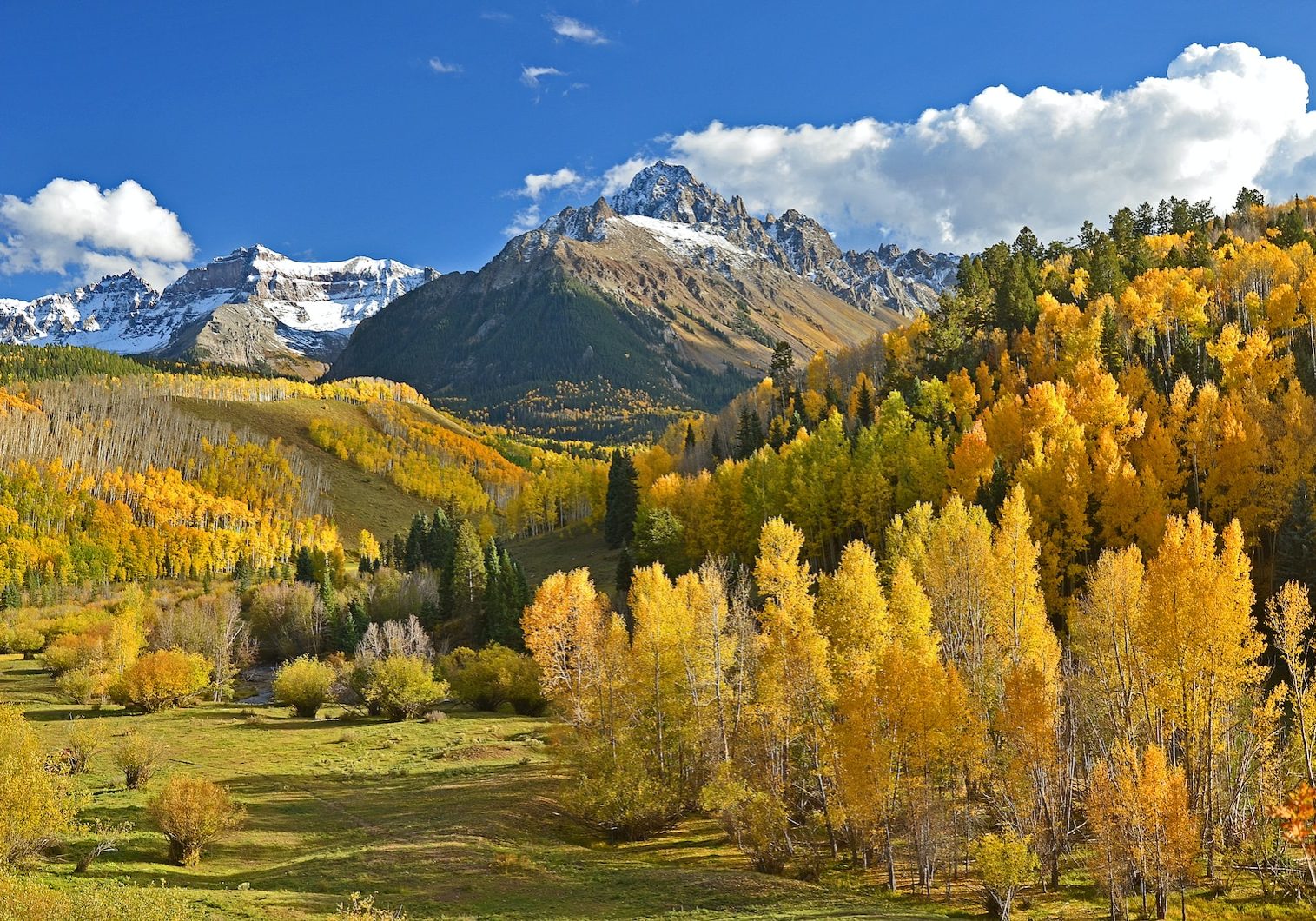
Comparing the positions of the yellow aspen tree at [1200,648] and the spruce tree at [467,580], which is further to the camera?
the spruce tree at [467,580]

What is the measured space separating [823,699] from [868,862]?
354 inches

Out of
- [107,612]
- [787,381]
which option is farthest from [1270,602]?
[107,612]

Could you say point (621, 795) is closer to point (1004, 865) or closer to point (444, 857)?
point (444, 857)

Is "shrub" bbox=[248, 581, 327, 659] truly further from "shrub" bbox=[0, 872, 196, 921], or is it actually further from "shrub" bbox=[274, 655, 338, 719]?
"shrub" bbox=[0, 872, 196, 921]

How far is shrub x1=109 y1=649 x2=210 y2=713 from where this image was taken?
258 ft

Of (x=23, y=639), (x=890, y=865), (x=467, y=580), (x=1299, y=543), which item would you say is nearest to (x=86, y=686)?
(x=467, y=580)

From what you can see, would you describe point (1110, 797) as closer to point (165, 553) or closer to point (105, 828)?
point (105, 828)

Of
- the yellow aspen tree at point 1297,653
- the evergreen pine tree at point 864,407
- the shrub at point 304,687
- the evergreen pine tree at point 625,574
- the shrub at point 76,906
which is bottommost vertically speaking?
the shrub at point 304,687

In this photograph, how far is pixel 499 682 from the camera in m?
81.7

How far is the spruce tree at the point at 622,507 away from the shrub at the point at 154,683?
64945 millimetres

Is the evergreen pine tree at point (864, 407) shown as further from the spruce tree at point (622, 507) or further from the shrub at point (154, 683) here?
the shrub at point (154, 683)

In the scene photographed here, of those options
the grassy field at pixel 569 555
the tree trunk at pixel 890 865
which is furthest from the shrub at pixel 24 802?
the grassy field at pixel 569 555

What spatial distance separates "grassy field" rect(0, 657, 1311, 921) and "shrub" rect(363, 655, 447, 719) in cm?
1274

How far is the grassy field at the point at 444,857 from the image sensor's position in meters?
33.1
